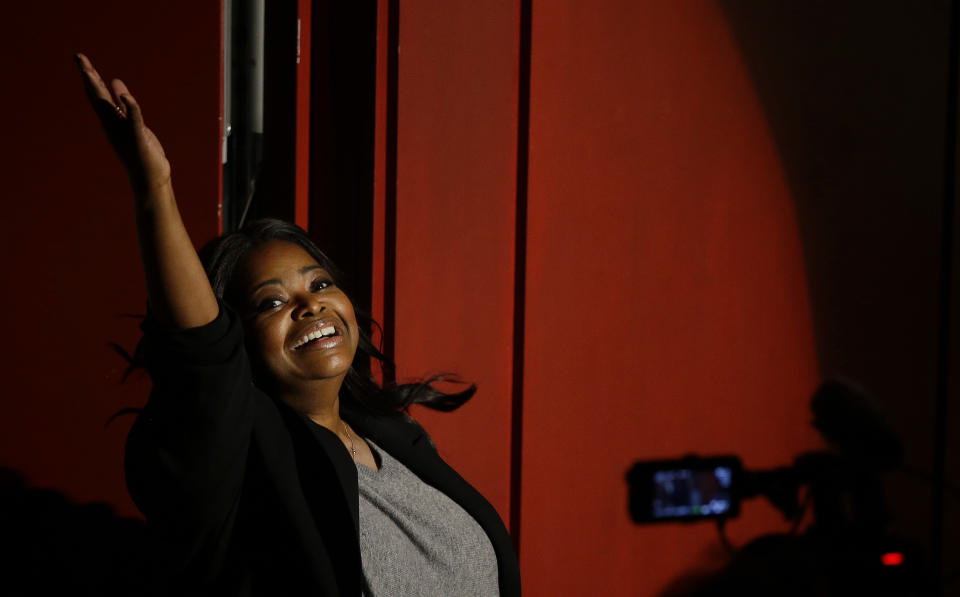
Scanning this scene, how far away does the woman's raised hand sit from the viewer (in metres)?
0.68

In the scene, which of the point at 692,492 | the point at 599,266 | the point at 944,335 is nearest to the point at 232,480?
the point at 599,266

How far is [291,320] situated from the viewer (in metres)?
1.03

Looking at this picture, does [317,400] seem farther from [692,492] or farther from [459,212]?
[692,492]

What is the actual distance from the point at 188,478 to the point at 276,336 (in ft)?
0.90

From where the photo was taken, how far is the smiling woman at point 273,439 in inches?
28.8

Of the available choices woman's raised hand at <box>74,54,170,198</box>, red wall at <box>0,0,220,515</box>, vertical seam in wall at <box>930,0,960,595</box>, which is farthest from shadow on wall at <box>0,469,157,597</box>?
vertical seam in wall at <box>930,0,960,595</box>

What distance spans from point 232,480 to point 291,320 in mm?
268

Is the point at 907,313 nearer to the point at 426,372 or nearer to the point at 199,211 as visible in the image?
the point at 426,372

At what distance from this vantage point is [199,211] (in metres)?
1.25

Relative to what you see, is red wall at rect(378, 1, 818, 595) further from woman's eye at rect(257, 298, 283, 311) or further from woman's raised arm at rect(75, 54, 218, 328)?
woman's raised arm at rect(75, 54, 218, 328)

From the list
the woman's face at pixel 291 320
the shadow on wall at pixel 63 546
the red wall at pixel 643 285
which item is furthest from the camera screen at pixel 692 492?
the shadow on wall at pixel 63 546

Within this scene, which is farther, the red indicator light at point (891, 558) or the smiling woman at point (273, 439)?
the red indicator light at point (891, 558)

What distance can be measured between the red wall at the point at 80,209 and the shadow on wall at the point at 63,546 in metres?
0.03

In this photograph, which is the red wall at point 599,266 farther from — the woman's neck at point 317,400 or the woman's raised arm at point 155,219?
the woman's raised arm at point 155,219
